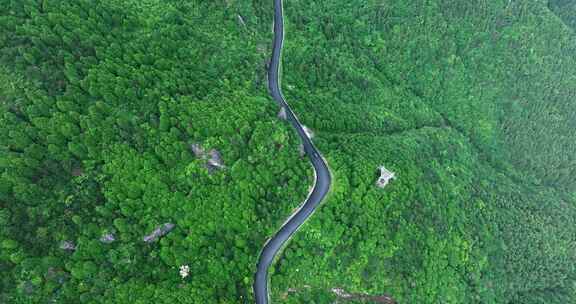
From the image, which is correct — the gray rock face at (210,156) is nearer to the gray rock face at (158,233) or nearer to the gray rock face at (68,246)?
the gray rock face at (158,233)

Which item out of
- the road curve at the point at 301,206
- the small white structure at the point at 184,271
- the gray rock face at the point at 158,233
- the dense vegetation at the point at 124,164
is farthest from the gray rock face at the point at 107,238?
the road curve at the point at 301,206

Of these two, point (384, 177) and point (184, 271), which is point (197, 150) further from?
point (384, 177)

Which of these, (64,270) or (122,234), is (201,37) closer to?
(122,234)

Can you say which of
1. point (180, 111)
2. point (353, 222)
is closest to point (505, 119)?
point (353, 222)

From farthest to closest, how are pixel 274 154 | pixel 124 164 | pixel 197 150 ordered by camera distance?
pixel 274 154 < pixel 197 150 < pixel 124 164

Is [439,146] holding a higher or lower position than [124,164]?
lower

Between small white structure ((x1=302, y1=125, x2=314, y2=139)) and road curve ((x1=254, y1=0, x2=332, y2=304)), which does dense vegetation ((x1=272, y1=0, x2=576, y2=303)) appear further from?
road curve ((x1=254, y1=0, x2=332, y2=304))

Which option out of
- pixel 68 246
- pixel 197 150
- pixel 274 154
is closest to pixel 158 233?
pixel 68 246

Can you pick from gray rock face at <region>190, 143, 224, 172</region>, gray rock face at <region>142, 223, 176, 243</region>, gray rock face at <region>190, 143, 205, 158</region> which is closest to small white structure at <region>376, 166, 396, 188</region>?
gray rock face at <region>190, 143, 224, 172</region>
